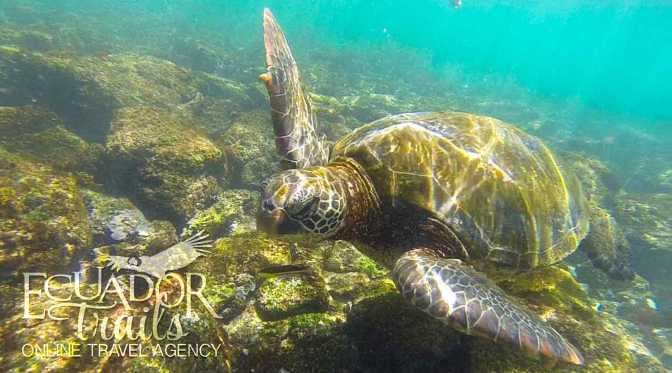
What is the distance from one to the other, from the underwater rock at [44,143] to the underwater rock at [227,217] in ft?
7.22

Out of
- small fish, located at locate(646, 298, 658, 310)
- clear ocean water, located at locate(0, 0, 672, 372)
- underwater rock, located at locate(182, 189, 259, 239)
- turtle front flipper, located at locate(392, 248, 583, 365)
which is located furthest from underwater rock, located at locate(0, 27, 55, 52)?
small fish, located at locate(646, 298, 658, 310)

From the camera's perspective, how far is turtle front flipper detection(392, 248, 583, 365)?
227 centimetres

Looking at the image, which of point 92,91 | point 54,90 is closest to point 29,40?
point 54,90

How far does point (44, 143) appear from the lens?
615cm

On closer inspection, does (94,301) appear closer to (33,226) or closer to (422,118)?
(33,226)

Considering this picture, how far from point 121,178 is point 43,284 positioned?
10.3ft

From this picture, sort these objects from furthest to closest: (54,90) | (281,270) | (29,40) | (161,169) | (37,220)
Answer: (29,40)
(54,90)
(161,169)
(37,220)
(281,270)

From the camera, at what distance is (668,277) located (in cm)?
783

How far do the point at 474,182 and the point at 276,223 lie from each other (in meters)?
2.07

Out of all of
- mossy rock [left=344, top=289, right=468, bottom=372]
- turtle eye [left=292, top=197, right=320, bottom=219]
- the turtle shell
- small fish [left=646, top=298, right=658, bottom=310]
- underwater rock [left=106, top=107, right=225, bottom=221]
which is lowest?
small fish [left=646, top=298, right=658, bottom=310]

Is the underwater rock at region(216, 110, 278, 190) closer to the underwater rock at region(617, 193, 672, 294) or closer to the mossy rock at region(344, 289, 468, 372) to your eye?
the mossy rock at region(344, 289, 468, 372)

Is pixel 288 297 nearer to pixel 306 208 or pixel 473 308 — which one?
pixel 306 208

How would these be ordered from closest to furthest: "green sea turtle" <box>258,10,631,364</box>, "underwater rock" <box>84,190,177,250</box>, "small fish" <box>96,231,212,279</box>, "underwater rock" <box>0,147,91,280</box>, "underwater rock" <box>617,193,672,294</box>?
"green sea turtle" <box>258,10,631,364</box>, "underwater rock" <box>0,147,91,280</box>, "small fish" <box>96,231,212,279</box>, "underwater rock" <box>84,190,177,250</box>, "underwater rock" <box>617,193,672,294</box>

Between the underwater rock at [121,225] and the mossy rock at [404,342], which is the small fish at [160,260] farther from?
the mossy rock at [404,342]
